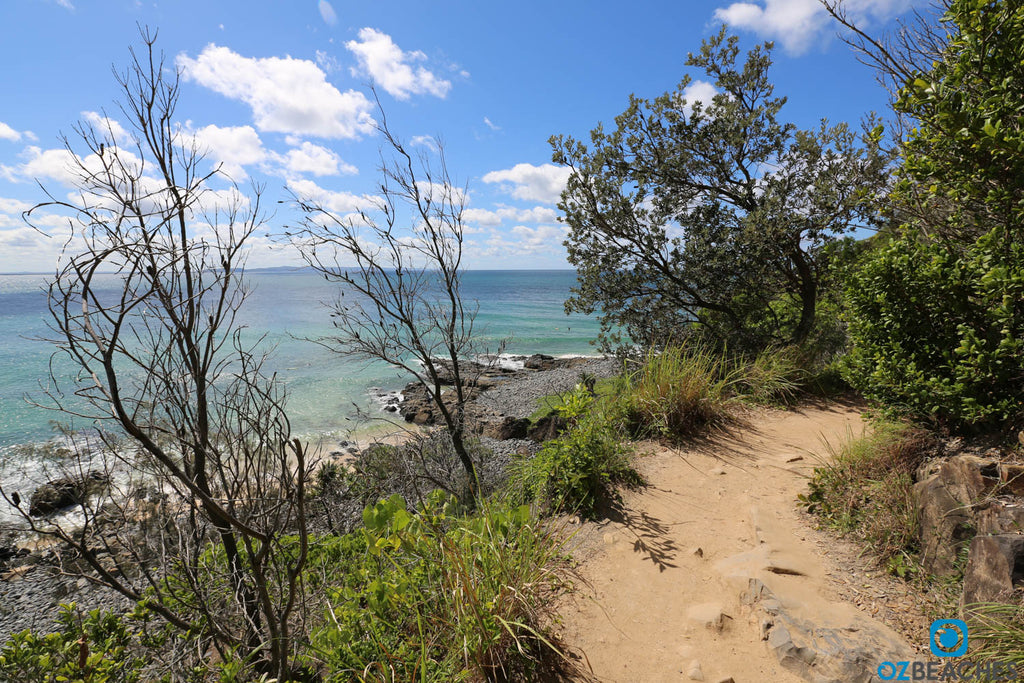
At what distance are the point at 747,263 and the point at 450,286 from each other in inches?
215

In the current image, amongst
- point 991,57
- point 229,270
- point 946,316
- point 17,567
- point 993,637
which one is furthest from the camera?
point 17,567

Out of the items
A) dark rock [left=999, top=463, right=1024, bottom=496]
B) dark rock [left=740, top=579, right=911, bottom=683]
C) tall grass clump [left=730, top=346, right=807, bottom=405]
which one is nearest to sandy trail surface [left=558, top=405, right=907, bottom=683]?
dark rock [left=740, top=579, right=911, bottom=683]

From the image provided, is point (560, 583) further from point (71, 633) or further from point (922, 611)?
point (71, 633)

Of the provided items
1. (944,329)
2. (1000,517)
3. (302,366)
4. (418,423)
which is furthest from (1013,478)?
(302,366)

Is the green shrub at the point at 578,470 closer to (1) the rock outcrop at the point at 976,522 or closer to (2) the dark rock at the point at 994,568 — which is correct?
(1) the rock outcrop at the point at 976,522

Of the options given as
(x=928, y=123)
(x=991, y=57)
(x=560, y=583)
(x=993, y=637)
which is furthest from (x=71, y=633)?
(x=991, y=57)

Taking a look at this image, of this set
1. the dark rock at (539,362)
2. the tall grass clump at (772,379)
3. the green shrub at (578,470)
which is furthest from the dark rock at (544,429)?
the dark rock at (539,362)

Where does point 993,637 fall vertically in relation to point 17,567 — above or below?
above

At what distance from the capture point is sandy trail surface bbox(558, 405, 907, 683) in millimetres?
2768

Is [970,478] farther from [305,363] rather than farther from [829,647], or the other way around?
[305,363]

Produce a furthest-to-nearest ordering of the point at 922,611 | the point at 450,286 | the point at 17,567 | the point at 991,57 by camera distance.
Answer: the point at 17,567
the point at 450,286
the point at 991,57
the point at 922,611

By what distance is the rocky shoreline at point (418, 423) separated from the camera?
6.87 metres

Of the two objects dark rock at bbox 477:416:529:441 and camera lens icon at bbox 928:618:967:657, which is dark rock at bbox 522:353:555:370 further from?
camera lens icon at bbox 928:618:967:657

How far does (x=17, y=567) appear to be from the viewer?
816 cm
